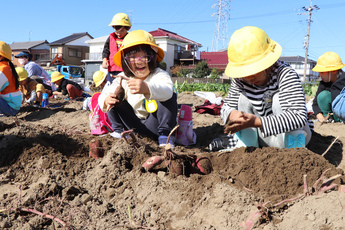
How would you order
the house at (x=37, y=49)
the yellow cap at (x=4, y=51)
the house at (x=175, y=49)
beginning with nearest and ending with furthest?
the yellow cap at (x=4, y=51), the house at (x=175, y=49), the house at (x=37, y=49)

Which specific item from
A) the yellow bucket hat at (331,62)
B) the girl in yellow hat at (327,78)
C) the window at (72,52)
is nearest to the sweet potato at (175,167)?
the girl in yellow hat at (327,78)

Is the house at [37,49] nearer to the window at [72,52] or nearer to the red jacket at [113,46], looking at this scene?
the window at [72,52]

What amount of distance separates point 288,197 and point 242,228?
0.33m

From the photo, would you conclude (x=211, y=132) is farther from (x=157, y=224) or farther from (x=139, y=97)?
(x=157, y=224)

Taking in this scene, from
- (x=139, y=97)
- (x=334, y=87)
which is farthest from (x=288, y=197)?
(x=334, y=87)

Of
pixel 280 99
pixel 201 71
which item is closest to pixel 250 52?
pixel 280 99

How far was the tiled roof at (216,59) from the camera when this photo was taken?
3954cm

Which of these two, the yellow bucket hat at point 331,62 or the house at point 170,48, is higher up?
the house at point 170,48

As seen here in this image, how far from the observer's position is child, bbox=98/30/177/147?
2.68m

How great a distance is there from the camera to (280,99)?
6.98 ft

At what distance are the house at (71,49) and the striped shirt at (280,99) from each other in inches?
1589

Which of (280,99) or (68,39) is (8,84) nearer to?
(280,99)

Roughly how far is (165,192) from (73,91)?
655 cm

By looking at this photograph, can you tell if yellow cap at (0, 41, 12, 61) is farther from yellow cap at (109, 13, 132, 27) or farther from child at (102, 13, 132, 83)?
yellow cap at (109, 13, 132, 27)
